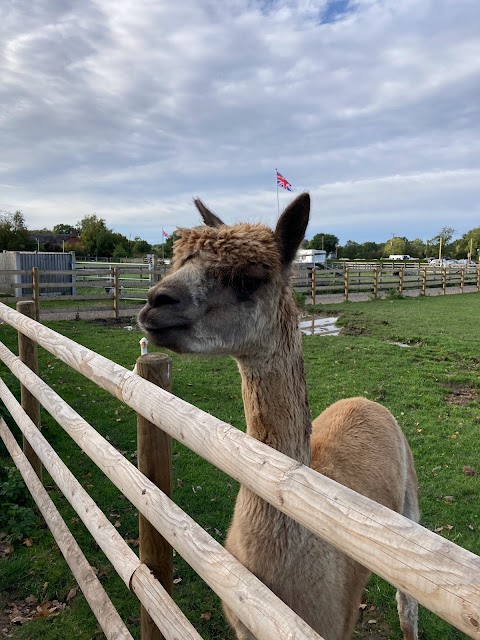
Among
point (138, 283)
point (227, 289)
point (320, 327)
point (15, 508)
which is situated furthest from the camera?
point (138, 283)

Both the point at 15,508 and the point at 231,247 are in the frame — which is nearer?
the point at 231,247

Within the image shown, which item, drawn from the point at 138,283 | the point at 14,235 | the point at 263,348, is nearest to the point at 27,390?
the point at 263,348

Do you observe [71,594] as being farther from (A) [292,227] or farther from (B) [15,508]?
(A) [292,227]

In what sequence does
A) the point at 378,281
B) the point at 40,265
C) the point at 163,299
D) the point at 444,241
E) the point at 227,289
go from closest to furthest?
1. the point at 163,299
2. the point at 227,289
3. the point at 40,265
4. the point at 378,281
5. the point at 444,241

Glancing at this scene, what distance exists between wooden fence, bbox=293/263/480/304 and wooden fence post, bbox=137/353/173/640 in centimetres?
1461

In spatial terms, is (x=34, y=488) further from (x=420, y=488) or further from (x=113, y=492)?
(x=420, y=488)

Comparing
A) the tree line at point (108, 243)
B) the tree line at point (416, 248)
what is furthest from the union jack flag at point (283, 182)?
the tree line at point (416, 248)

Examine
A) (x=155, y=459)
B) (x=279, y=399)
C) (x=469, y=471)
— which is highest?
(x=279, y=399)

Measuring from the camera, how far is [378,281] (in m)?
24.2

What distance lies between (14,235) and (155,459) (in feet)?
158

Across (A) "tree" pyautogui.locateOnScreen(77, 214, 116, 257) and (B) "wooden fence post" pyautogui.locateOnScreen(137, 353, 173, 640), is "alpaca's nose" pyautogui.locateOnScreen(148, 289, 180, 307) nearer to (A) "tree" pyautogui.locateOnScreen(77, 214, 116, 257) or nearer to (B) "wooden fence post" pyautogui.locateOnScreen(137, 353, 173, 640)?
(B) "wooden fence post" pyautogui.locateOnScreen(137, 353, 173, 640)

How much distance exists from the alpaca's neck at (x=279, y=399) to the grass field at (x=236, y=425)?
0.30 metres

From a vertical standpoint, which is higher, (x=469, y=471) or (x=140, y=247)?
(x=140, y=247)

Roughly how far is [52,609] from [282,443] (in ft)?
7.82
